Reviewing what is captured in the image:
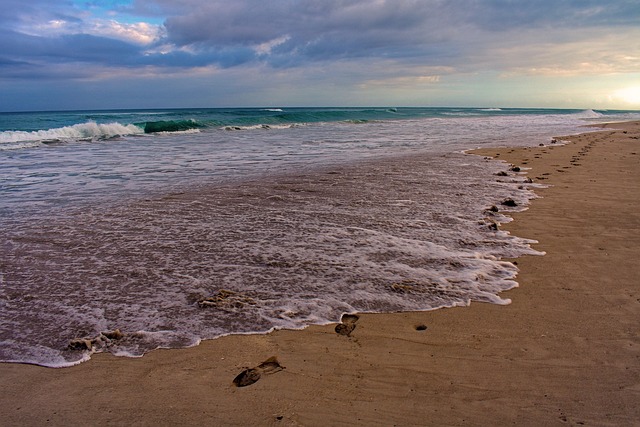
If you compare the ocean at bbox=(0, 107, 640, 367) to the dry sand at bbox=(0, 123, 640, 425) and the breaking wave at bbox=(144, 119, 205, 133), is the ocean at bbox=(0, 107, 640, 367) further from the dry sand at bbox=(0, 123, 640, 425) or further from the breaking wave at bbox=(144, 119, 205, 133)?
the breaking wave at bbox=(144, 119, 205, 133)

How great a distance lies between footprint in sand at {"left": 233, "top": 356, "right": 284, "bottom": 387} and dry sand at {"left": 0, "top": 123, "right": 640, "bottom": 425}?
26mm

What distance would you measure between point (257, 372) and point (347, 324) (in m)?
0.87

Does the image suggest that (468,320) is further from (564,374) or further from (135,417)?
(135,417)

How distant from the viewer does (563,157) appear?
12.4 meters

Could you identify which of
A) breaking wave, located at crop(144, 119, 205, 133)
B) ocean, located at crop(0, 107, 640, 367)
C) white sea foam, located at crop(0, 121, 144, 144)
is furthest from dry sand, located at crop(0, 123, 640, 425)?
breaking wave, located at crop(144, 119, 205, 133)

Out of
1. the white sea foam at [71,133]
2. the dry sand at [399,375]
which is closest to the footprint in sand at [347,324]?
the dry sand at [399,375]

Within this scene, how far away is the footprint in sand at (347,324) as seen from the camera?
129 inches

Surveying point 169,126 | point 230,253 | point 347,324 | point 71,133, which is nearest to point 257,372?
point 347,324

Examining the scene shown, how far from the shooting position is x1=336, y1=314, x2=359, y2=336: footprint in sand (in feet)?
10.7

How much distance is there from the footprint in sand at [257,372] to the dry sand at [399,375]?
1.0 inches

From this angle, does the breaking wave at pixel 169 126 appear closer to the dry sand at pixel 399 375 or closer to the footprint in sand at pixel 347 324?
the footprint in sand at pixel 347 324

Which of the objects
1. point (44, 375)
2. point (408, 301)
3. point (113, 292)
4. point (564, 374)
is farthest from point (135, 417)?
point (564, 374)

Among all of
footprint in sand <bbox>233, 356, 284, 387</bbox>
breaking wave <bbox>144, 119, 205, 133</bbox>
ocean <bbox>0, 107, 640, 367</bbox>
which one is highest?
breaking wave <bbox>144, 119, 205, 133</bbox>

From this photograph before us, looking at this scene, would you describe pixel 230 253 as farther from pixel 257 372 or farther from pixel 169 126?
pixel 169 126
